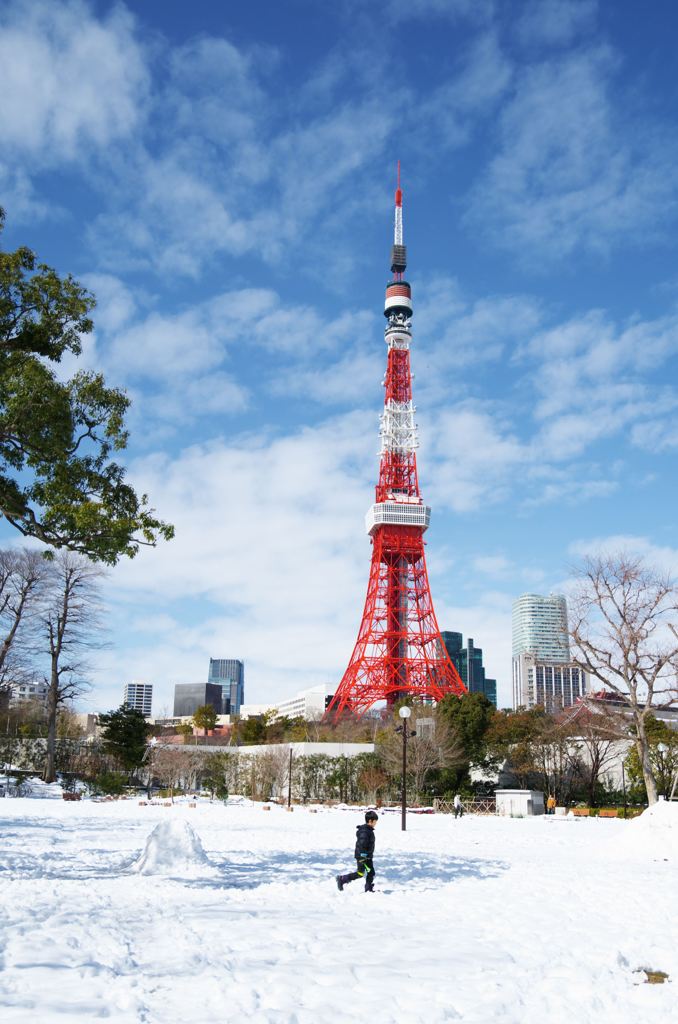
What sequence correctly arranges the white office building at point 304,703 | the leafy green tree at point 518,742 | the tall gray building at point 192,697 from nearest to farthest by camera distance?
the leafy green tree at point 518,742 < the white office building at point 304,703 < the tall gray building at point 192,697

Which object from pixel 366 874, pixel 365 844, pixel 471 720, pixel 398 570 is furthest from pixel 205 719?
pixel 365 844

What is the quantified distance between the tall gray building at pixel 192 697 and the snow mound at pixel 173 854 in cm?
18168

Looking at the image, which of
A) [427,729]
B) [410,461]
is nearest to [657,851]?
[427,729]

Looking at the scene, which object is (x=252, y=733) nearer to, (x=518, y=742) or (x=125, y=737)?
(x=125, y=737)

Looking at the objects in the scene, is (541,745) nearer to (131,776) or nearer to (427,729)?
(427,729)

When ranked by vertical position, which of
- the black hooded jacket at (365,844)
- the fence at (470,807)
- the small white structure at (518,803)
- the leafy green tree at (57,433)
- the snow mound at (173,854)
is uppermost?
the leafy green tree at (57,433)

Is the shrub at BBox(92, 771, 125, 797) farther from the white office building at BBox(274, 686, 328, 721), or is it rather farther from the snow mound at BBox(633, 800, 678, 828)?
the white office building at BBox(274, 686, 328, 721)

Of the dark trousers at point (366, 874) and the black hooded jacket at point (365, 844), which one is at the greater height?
the black hooded jacket at point (365, 844)

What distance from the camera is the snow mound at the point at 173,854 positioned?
38.9ft

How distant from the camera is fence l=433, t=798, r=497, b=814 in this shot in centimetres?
3750

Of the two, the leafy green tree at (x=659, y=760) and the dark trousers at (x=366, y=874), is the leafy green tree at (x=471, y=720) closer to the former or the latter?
the leafy green tree at (x=659, y=760)

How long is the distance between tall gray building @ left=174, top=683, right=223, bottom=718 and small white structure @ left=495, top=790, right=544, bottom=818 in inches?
6289

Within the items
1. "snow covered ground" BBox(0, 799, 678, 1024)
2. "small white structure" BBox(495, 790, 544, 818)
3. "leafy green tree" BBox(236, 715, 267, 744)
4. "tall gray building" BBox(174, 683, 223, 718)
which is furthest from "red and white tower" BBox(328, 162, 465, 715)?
"tall gray building" BBox(174, 683, 223, 718)

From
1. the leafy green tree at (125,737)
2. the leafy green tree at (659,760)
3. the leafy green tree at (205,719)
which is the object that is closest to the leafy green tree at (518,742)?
the leafy green tree at (659,760)
